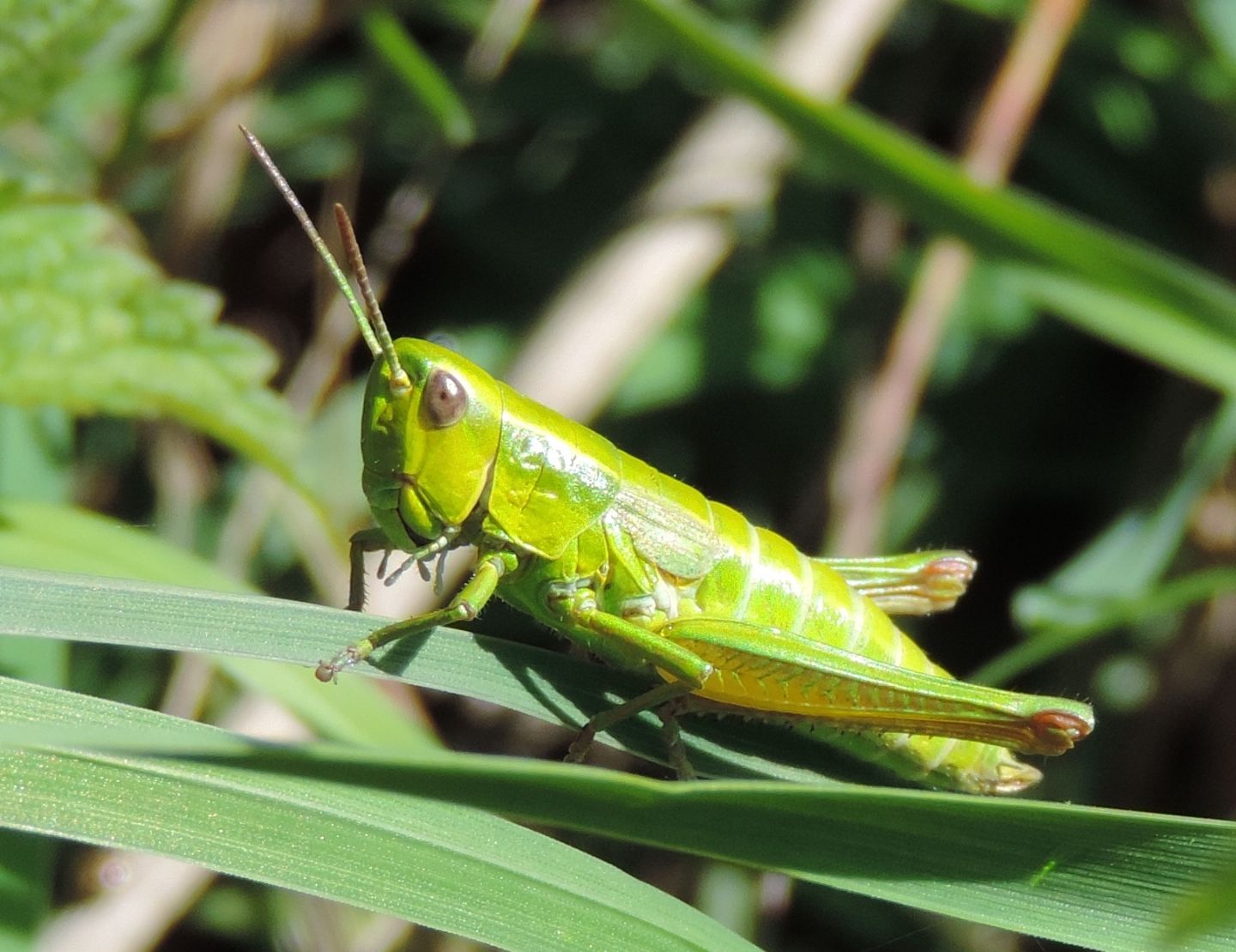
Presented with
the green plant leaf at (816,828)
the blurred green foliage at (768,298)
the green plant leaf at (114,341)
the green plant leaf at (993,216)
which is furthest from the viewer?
the blurred green foliage at (768,298)

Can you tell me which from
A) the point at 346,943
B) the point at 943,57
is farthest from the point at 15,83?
the point at 943,57

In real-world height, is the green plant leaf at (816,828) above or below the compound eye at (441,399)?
below

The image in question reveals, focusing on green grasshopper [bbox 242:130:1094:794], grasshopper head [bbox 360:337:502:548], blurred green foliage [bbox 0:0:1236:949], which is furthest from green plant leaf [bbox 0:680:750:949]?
blurred green foliage [bbox 0:0:1236:949]

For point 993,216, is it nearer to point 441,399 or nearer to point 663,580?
point 663,580

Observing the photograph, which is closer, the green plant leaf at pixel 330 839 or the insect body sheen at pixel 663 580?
the green plant leaf at pixel 330 839

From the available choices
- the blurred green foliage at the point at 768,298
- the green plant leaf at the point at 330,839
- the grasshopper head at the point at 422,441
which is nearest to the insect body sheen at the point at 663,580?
the grasshopper head at the point at 422,441

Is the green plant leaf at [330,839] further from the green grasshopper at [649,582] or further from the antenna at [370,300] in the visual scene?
the antenna at [370,300]

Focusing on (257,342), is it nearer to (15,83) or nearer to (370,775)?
(15,83)

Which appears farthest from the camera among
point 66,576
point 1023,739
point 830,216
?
point 830,216
